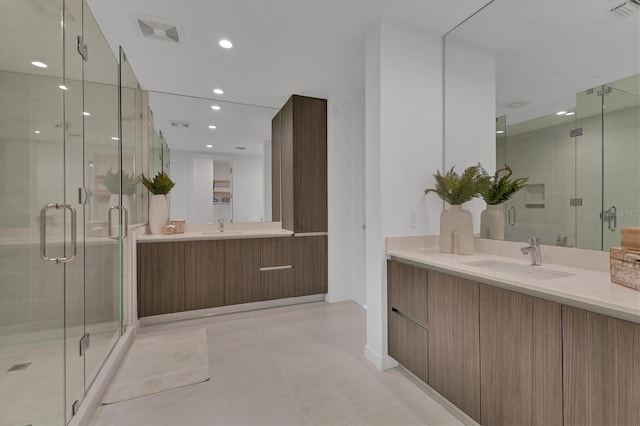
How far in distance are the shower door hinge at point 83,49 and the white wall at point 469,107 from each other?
266 centimetres

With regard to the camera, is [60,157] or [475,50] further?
[475,50]

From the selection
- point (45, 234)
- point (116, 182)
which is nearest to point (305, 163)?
point (116, 182)

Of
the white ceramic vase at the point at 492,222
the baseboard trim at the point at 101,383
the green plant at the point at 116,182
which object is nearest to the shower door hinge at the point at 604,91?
the white ceramic vase at the point at 492,222

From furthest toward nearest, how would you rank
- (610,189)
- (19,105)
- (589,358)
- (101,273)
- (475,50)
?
(475,50) → (101,273) → (610,189) → (19,105) → (589,358)

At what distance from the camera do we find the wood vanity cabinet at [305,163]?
11.8 feet

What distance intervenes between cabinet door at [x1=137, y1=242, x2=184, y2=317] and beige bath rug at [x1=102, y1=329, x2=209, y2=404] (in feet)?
1.27

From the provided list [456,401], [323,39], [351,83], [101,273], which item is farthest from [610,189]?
[101,273]

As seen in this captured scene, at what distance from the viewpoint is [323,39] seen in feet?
Result: 7.84

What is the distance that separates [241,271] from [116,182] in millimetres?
1596

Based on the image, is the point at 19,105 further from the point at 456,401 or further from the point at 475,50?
the point at 475,50

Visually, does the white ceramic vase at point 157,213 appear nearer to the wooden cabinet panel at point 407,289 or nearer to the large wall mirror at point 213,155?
the large wall mirror at point 213,155

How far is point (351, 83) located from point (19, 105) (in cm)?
278

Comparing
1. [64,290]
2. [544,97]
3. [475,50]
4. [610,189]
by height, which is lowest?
[64,290]

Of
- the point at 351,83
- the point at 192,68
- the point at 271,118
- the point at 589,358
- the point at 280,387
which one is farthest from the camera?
the point at 271,118
